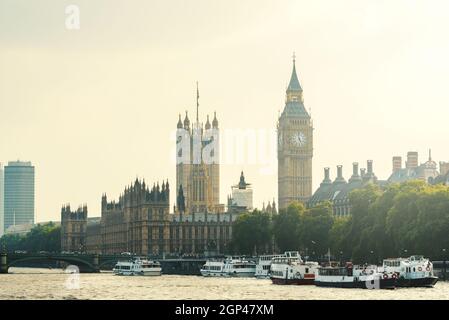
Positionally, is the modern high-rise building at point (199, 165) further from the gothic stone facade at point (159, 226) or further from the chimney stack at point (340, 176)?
the chimney stack at point (340, 176)

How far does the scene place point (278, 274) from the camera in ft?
298

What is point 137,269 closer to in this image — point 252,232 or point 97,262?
point 97,262

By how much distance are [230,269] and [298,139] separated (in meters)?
66.7

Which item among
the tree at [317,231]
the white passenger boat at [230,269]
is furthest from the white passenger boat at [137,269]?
the tree at [317,231]

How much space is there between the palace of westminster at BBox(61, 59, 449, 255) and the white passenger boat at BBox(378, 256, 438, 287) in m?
67.8

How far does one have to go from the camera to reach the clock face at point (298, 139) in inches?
7136

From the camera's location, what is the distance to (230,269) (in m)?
117

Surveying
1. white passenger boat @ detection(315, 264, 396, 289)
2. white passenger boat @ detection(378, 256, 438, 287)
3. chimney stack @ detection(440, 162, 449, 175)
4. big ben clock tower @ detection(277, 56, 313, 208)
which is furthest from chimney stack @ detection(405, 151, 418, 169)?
white passenger boat @ detection(378, 256, 438, 287)

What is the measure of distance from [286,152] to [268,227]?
34153mm

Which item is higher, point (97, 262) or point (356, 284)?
point (97, 262)

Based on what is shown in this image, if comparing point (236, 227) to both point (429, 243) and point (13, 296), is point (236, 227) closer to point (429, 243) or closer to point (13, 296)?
point (429, 243)

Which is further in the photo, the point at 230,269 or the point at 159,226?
the point at 159,226

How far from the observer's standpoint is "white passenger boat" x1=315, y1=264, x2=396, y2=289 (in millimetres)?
76500

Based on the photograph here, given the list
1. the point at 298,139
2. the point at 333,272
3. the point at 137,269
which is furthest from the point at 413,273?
the point at 298,139
